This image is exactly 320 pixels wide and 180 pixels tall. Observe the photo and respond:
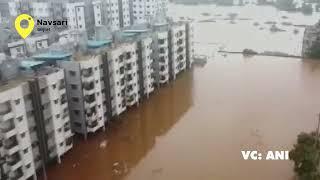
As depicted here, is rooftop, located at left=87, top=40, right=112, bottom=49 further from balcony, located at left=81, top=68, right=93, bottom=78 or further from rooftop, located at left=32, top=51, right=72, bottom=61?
balcony, located at left=81, top=68, right=93, bottom=78

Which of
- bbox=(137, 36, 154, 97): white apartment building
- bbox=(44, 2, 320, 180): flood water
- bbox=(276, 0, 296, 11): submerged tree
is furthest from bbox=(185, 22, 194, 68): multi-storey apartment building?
bbox=(276, 0, 296, 11): submerged tree

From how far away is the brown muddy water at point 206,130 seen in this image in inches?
460

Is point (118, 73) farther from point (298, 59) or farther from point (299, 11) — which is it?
point (299, 11)

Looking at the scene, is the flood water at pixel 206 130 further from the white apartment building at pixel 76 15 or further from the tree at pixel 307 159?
the white apartment building at pixel 76 15

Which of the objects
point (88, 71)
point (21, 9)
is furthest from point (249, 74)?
point (21, 9)

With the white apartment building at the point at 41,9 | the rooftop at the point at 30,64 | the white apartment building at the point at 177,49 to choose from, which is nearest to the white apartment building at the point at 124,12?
the white apartment building at the point at 41,9

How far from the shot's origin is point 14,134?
→ 10000mm

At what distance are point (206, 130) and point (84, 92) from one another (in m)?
5.03

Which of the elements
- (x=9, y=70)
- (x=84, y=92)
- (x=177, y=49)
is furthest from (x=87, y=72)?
(x=177, y=49)

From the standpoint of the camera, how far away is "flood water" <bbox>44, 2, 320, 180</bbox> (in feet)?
38.4

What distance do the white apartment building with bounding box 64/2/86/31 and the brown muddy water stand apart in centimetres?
1168

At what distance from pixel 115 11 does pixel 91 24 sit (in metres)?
2.85

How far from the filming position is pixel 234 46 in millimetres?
28812

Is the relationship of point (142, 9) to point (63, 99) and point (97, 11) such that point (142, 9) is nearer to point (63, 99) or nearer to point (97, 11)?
point (97, 11)
